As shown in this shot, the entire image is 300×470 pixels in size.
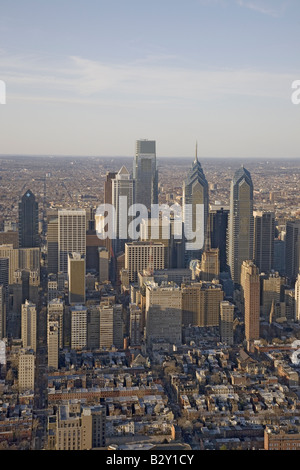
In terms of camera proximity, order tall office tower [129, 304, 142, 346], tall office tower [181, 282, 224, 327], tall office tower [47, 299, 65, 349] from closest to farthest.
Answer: tall office tower [47, 299, 65, 349] < tall office tower [129, 304, 142, 346] < tall office tower [181, 282, 224, 327]

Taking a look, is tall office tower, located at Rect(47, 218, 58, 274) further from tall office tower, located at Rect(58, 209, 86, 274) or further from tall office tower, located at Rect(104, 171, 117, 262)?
tall office tower, located at Rect(104, 171, 117, 262)

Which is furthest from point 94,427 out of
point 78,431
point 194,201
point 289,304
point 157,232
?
point 194,201

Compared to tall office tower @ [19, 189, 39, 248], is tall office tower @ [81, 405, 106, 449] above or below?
below

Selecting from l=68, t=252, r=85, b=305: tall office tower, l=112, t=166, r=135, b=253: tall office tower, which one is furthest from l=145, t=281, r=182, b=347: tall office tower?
l=112, t=166, r=135, b=253: tall office tower

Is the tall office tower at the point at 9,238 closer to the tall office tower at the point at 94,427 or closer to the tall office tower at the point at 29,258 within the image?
the tall office tower at the point at 29,258

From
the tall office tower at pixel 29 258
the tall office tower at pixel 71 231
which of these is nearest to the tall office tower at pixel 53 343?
the tall office tower at pixel 29 258
